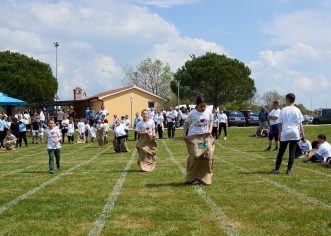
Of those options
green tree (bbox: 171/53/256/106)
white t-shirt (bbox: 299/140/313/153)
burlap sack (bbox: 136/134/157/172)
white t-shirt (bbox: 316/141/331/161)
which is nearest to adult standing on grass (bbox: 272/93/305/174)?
white t-shirt (bbox: 316/141/331/161)

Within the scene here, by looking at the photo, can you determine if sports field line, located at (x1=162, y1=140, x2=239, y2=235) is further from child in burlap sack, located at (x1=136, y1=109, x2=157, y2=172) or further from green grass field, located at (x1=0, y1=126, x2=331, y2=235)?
child in burlap sack, located at (x1=136, y1=109, x2=157, y2=172)

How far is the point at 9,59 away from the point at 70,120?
44.5 metres

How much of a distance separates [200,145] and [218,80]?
6173 cm

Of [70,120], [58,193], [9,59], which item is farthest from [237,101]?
[58,193]

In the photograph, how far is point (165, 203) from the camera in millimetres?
8523

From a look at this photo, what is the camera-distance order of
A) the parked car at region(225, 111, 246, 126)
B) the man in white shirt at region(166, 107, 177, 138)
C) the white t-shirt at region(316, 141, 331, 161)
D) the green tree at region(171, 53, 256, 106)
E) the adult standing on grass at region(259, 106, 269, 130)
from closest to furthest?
the white t-shirt at region(316, 141, 331, 161)
the adult standing on grass at region(259, 106, 269, 130)
the man in white shirt at region(166, 107, 177, 138)
the parked car at region(225, 111, 246, 126)
the green tree at region(171, 53, 256, 106)

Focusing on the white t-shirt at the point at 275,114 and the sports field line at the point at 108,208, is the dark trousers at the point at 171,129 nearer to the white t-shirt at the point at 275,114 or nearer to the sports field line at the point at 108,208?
the white t-shirt at the point at 275,114

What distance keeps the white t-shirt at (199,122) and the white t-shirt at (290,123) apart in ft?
8.14

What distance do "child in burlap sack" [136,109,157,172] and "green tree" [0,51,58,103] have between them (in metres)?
56.3

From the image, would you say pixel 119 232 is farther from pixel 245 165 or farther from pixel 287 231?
pixel 245 165

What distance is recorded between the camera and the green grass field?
22.3ft

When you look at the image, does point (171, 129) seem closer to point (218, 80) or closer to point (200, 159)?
point (200, 159)

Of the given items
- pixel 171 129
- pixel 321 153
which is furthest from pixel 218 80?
pixel 321 153

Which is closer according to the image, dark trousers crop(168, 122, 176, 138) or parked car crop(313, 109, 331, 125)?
dark trousers crop(168, 122, 176, 138)
